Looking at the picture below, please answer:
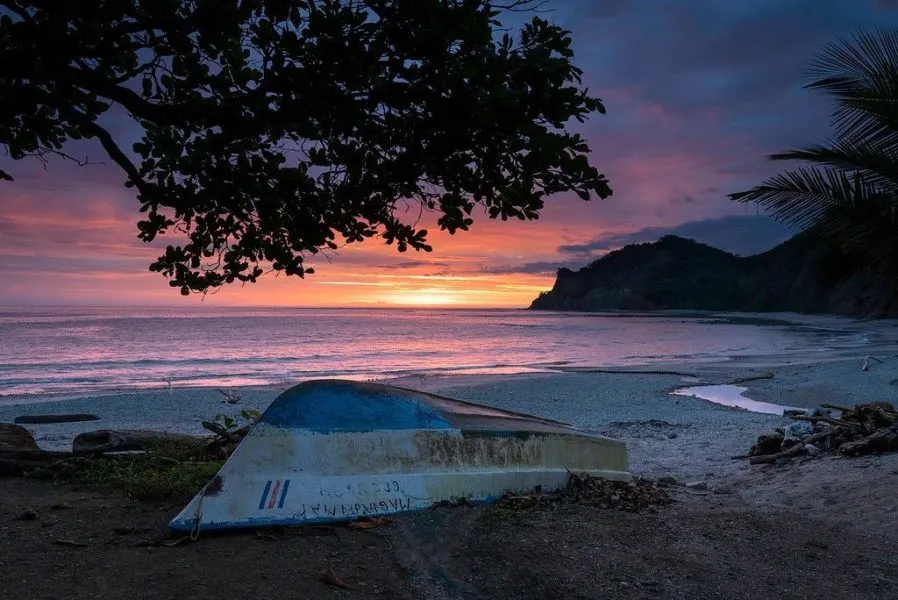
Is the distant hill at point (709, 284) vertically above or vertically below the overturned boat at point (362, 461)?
above

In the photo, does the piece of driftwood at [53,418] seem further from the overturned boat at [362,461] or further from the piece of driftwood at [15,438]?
the overturned boat at [362,461]

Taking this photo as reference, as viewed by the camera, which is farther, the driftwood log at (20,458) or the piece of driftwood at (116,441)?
the piece of driftwood at (116,441)

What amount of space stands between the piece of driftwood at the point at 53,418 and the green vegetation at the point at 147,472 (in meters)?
8.41

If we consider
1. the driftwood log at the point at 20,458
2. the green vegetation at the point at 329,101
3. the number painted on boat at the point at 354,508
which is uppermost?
the green vegetation at the point at 329,101

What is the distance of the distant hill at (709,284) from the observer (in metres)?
77.2

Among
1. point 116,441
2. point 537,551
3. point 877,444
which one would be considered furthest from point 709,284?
point 537,551

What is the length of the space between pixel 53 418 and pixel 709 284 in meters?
135

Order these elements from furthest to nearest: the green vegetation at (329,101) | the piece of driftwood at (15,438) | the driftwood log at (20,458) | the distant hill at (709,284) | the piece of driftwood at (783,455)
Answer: the distant hill at (709,284) < the piece of driftwood at (783,455) < the piece of driftwood at (15,438) < the driftwood log at (20,458) < the green vegetation at (329,101)

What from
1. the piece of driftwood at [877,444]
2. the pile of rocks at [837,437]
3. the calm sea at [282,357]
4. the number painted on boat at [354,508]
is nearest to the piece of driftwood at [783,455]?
the pile of rocks at [837,437]

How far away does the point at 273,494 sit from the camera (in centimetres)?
521

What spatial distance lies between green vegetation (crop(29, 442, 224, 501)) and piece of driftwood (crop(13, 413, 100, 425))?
27.6 ft

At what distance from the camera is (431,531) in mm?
5105

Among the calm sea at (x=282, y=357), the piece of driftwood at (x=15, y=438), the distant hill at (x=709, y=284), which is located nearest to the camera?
the piece of driftwood at (x=15, y=438)

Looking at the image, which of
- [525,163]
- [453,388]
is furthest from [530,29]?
[453,388]
